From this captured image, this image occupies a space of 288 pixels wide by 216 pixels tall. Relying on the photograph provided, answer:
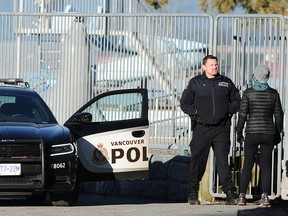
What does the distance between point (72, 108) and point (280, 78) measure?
12.8 feet

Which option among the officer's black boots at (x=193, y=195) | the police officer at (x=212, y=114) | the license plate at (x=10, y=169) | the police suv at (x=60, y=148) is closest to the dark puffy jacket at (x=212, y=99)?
the police officer at (x=212, y=114)

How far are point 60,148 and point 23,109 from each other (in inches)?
58.4

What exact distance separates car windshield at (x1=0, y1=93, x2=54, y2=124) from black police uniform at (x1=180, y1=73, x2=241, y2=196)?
1.97 metres

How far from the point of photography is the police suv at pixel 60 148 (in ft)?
47.6

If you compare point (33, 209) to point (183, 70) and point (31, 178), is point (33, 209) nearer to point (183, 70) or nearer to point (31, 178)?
Answer: point (31, 178)

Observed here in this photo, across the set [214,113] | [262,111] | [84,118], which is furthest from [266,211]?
[84,118]

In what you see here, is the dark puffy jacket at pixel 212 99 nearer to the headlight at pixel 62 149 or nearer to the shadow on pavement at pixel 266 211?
the shadow on pavement at pixel 266 211

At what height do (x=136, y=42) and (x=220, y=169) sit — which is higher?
(x=136, y=42)

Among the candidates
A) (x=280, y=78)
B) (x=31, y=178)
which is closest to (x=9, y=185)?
(x=31, y=178)

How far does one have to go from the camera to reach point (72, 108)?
61.0 ft

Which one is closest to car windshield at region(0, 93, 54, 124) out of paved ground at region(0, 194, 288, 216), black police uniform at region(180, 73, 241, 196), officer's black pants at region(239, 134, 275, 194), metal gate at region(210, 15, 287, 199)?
paved ground at region(0, 194, 288, 216)

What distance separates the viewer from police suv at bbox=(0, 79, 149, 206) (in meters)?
14.5

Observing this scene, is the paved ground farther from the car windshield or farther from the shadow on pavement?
the car windshield

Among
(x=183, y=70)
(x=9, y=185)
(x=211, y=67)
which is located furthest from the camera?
(x=183, y=70)
